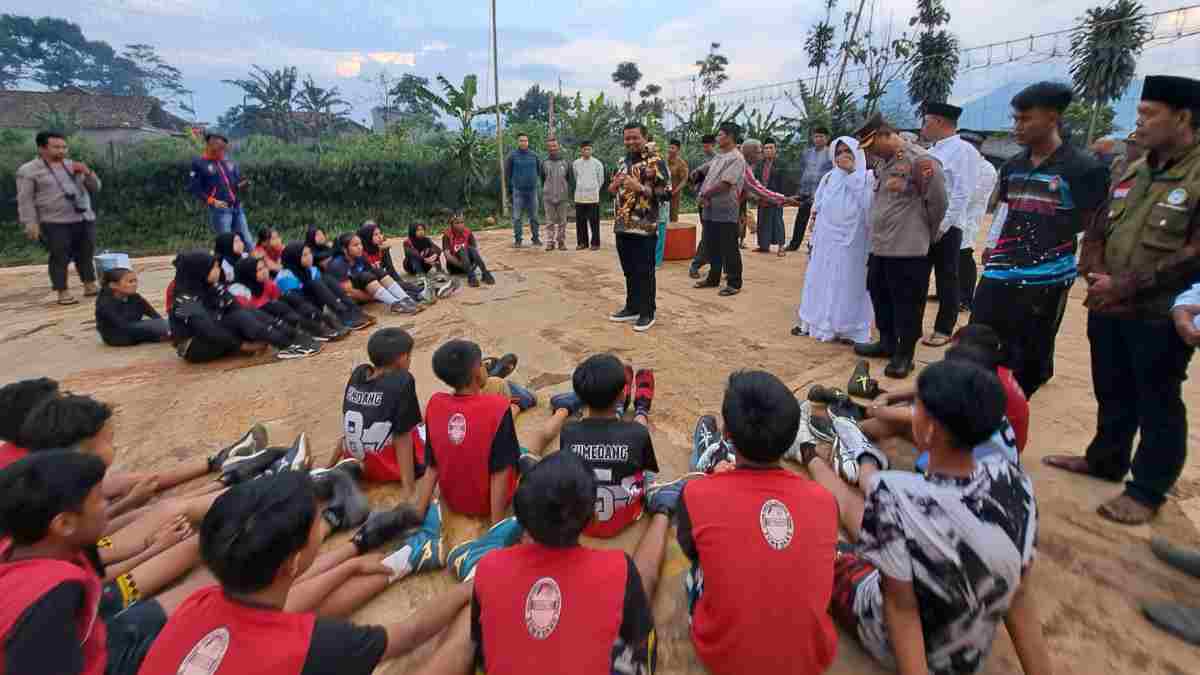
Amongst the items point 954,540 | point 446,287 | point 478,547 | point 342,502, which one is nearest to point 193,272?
point 446,287

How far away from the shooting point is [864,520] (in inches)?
62.3

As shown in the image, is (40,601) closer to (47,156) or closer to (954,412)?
(954,412)

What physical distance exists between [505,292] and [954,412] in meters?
5.56

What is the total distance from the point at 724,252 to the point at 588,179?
3.42m

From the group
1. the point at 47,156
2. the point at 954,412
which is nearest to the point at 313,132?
the point at 47,156

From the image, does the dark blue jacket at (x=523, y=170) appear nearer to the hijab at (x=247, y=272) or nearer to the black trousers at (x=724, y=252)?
the black trousers at (x=724, y=252)

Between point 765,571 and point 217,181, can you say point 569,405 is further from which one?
point 217,181

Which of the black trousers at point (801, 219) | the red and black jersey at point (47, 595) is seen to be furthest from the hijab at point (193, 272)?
the black trousers at point (801, 219)

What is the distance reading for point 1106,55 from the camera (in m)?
19.4

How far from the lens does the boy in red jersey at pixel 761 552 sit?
1531 millimetres

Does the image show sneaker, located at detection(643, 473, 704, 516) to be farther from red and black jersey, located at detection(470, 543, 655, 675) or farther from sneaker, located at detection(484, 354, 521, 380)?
sneaker, located at detection(484, 354, 521, 380)

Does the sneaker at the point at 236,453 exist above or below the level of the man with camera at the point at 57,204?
below

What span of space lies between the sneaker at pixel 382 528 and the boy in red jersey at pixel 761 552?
118 centimetres

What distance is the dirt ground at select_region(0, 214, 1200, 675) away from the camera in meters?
1.94
